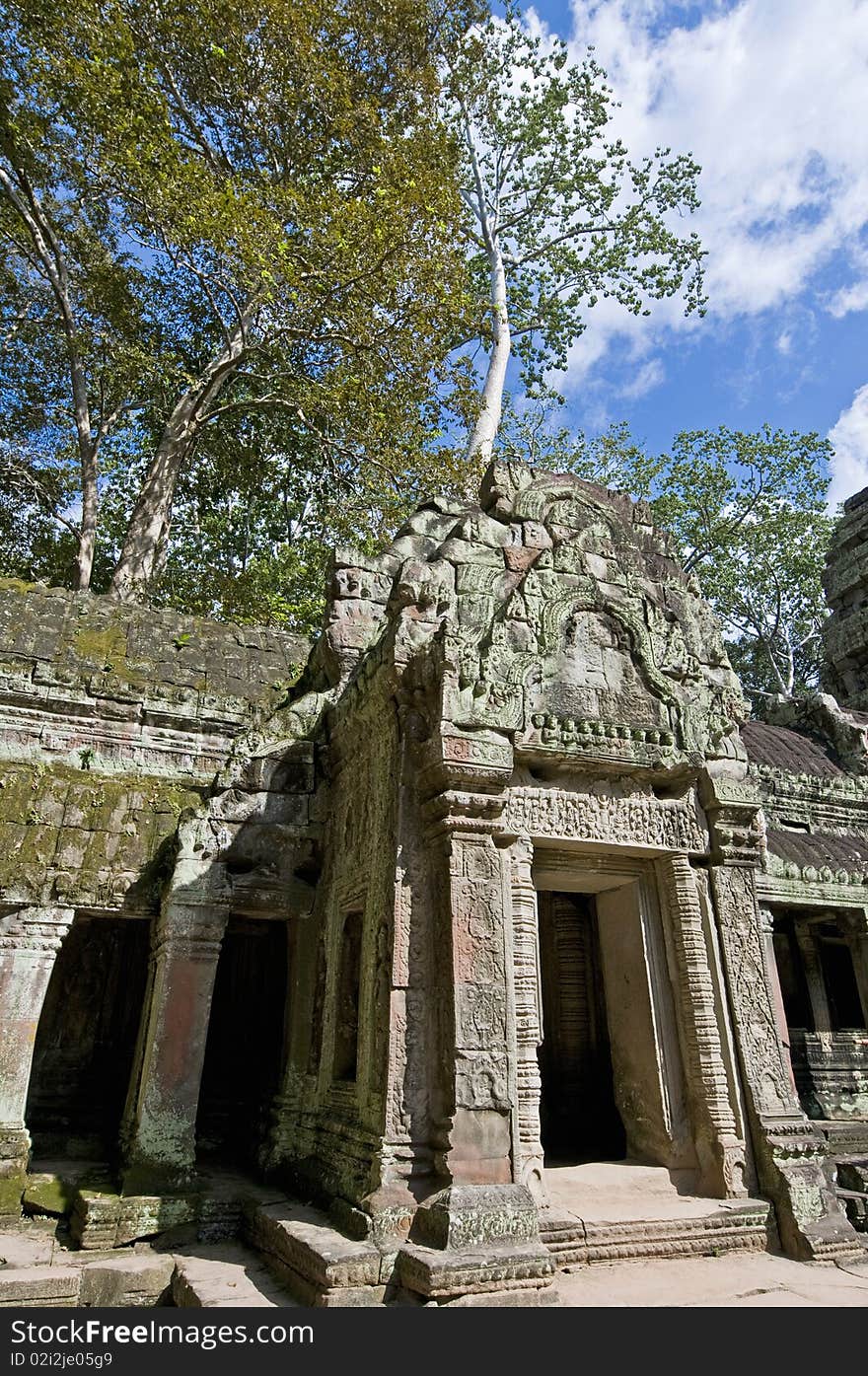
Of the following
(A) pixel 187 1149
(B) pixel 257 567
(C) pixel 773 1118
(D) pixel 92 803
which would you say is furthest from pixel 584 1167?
(B) pixel 257 567

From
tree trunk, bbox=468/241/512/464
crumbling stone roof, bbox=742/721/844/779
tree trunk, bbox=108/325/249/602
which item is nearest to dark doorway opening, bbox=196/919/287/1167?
crumbling stone roof, bbox=742/721/844/779

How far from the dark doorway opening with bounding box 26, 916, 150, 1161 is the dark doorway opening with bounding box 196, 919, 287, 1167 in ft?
3.16

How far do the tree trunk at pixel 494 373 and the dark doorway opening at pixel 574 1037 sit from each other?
37.4ft

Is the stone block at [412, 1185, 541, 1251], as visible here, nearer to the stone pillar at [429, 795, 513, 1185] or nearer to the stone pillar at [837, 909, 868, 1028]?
the stone pillar at [429, 795, 513, 1185]

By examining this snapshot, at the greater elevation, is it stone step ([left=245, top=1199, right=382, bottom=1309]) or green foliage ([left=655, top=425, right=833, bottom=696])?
green foliage ([left=655, top=425, right=833, bottom=696])

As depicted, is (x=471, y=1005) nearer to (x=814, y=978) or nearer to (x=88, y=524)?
(x=814, y=978)

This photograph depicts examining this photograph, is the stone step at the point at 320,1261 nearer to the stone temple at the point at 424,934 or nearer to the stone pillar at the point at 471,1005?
the stone temple at the point at 424,934

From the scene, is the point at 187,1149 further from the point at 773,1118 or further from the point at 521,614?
the point at 521,614

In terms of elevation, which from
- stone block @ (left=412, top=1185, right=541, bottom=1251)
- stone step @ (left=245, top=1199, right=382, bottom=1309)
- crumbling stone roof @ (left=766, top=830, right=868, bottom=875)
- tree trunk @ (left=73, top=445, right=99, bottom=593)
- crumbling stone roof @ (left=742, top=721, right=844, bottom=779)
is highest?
tree trunk @ (left=73, top=445, right=99, bottom=593)

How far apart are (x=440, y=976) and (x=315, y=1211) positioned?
76.2 inches

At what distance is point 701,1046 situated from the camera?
6473 millimetres

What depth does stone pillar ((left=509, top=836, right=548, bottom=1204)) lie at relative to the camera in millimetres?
5574

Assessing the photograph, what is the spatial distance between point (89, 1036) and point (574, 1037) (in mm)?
5693

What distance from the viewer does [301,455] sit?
2303 cm
